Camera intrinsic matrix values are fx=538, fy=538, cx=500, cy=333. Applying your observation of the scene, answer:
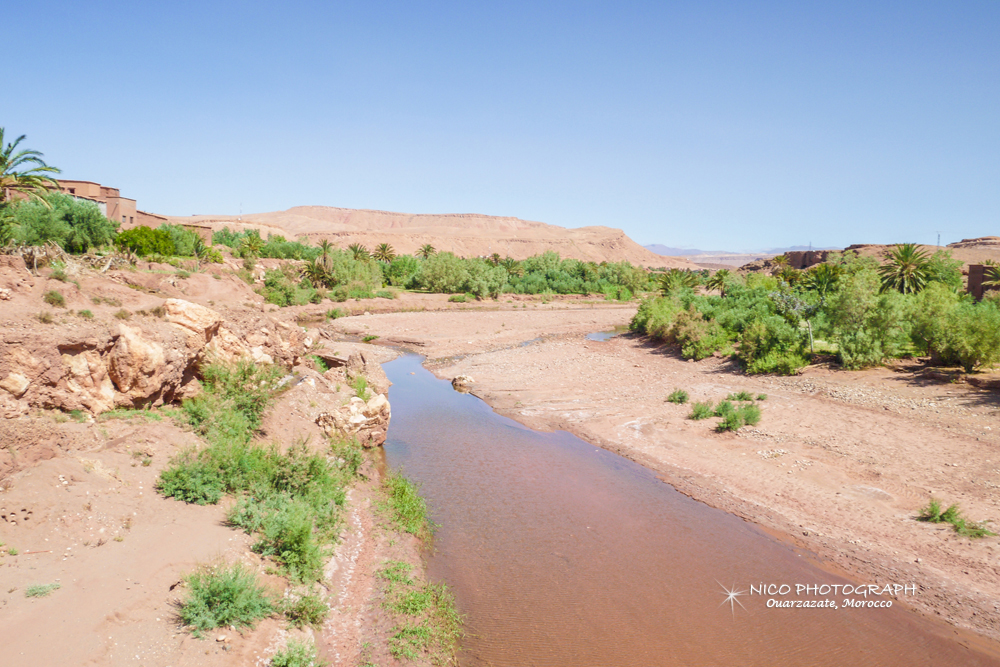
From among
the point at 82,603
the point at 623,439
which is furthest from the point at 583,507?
the point at 82,603

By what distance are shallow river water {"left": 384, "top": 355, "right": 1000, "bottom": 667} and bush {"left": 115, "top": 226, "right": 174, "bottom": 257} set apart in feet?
103

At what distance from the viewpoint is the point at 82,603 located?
15.6 ft

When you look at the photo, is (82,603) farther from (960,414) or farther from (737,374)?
(737,374)

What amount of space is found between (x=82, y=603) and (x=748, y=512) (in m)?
9.92

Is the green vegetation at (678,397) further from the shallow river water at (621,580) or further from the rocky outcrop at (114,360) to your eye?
the rocky outcrop at (114,360)

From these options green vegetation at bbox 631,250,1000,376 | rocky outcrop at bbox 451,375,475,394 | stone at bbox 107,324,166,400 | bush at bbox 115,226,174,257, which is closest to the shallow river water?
stone at bbox 107,324,166,400

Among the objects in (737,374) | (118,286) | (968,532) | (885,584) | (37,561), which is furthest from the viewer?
(737,374)

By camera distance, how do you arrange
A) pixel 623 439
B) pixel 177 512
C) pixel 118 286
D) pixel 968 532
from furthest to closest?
pixel 623 439, pixel 118 286, pixel 968 532, pixel 177 512

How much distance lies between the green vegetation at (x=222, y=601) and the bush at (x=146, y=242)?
34608mm

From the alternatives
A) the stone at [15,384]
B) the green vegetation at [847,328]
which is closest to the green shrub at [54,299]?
the stone at [15,384]

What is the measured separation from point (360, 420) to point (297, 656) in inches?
259

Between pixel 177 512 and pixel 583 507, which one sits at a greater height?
pixel 177 512

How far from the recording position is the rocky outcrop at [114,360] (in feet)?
21.2

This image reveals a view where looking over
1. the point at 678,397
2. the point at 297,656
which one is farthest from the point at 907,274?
the point at 297,656
